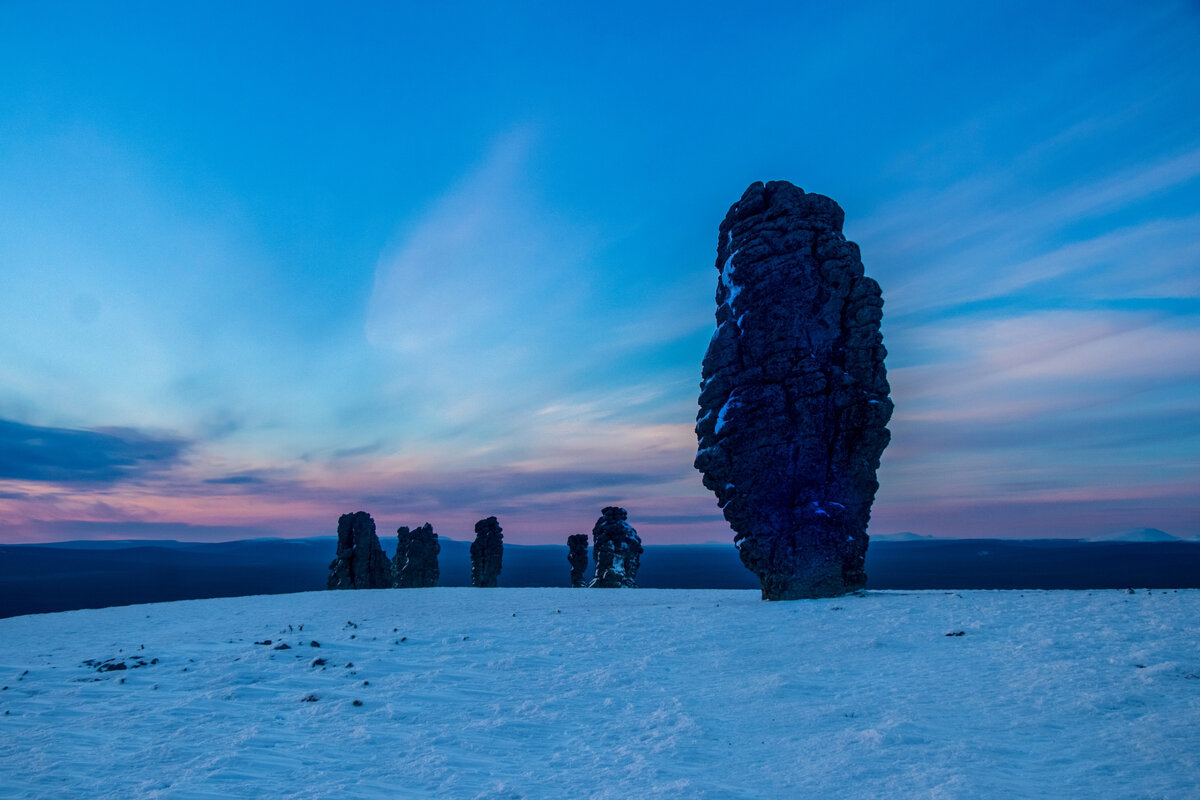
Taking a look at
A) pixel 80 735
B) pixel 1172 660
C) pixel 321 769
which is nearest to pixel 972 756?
pixel 1172 660

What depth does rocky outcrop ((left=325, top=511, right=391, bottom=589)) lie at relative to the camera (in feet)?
134

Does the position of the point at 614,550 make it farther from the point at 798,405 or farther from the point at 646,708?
the point at 646,708

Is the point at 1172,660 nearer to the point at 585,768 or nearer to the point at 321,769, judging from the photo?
the point at 585,768

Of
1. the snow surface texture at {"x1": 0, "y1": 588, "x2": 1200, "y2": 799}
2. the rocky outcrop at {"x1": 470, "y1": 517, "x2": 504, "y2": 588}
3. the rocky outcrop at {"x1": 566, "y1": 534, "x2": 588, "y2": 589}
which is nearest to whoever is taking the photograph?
the snow surface texture at {"x1": 0, "y1": 588, "x2": 1200, "y2": 799}

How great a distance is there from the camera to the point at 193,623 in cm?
1891

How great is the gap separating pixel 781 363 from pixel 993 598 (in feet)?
30.3

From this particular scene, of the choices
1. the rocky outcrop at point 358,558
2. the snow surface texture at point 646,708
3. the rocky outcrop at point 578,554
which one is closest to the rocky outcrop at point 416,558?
the rocky outcrop at point 358,558

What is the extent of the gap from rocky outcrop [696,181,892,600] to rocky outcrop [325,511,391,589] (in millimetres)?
28597

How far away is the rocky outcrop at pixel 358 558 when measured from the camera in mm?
40875

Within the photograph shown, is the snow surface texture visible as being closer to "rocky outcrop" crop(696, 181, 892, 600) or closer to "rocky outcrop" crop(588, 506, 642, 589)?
"rocky outcrop" crop(696, 181, 892, 600)

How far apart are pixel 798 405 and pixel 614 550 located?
28.1m

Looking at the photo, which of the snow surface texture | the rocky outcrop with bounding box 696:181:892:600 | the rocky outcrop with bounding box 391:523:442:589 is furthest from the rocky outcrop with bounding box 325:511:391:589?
the rocky outcrop with bounding box 696:181:892:600

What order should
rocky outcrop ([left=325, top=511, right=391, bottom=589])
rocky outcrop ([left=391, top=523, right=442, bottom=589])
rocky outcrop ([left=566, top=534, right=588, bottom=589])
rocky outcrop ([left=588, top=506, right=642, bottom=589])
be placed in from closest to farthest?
rocky outcrop ([left=325, top=511, right=391, bottom=589])
rocky outcrop ([left=588, top=506, right=642, bottom=589])
rocky outcrop ([left=391, top=523, right=442, bottom=589])
rocky outcrop ([left=566, top=534, right=588, bottom=589])

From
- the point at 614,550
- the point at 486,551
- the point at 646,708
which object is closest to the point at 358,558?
the point at 486,551
